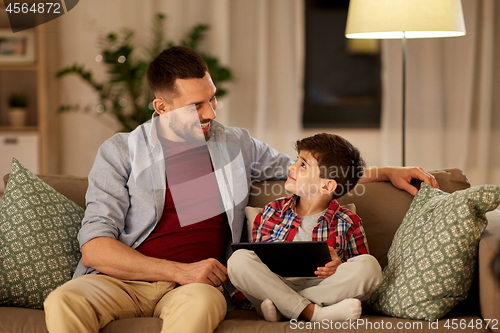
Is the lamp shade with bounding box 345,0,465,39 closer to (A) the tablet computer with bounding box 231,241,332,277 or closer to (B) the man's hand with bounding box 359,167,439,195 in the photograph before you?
(B) the man's hand with bounding box 359,167,439,195

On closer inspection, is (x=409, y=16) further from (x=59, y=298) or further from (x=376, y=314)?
(x=59, y=298)

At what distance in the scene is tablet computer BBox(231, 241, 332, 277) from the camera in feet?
4.13

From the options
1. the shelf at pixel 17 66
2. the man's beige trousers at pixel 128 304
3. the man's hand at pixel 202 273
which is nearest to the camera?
the man's beige trousers at pixel 128 304

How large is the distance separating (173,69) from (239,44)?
2.17m

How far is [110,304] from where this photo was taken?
4.30ft

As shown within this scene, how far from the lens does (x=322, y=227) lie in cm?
151

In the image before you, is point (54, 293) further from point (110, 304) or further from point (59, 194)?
point (59, 194)

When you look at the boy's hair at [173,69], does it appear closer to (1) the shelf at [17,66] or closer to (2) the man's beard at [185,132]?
(2) the man's beard at [185,132]

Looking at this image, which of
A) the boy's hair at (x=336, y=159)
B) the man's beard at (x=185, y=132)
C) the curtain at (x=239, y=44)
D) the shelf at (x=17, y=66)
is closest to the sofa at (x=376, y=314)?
the boy's hair at (x=336, y=159)

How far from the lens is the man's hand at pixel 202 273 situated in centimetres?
139

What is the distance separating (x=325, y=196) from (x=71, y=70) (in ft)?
7.79

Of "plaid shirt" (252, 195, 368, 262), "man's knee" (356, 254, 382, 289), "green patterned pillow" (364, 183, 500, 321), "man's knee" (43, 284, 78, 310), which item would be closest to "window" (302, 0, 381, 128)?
"plaid shirt" (252, 195, 368, 262)

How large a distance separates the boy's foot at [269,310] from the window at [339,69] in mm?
2733

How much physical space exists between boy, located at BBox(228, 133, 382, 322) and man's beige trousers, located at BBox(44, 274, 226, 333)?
13cm
